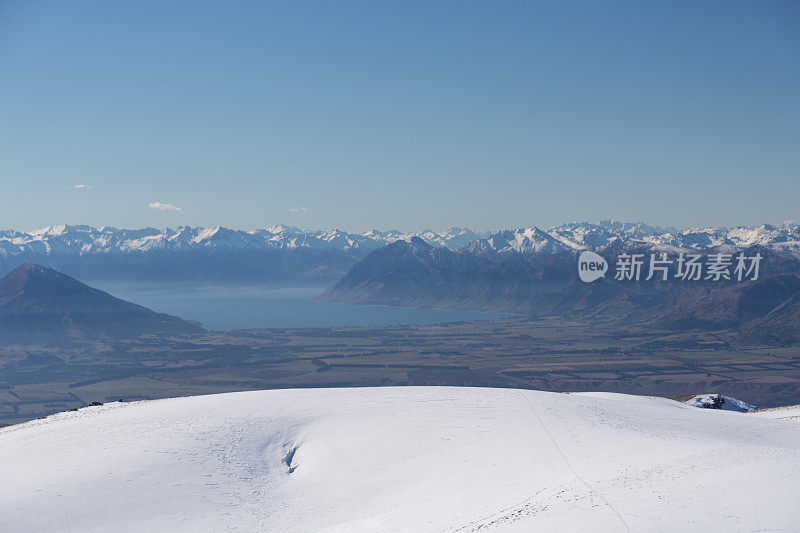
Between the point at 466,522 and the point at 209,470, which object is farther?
the point at 209,470

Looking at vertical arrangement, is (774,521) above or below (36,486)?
above

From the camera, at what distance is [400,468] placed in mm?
41281

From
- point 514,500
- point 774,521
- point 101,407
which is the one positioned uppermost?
point 774,521

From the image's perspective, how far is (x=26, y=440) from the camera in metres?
47.5

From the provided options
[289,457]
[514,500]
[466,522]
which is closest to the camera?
[466,522]

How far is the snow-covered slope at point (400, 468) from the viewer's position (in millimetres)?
30062

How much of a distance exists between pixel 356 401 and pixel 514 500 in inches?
1105

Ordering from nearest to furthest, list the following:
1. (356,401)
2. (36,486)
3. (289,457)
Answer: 1. (36,486)
2. (289,457)
3. (356,401)

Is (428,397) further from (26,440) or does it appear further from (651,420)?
(26,440)

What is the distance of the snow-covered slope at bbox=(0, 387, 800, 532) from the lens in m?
30.1

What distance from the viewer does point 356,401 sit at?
59000 millimetres

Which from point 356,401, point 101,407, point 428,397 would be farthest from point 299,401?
point 101,407

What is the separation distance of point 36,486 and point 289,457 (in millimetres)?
16445

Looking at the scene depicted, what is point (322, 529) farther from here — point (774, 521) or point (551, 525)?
point (774, 521)
